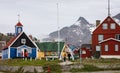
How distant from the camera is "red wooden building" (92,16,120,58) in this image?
88.6m

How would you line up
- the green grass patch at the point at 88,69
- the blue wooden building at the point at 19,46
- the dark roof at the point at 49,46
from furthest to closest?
the dark roof at the point at 49,46 → the blue wooden building at the point at 19,46 → the green grass patch at the point at 88,69

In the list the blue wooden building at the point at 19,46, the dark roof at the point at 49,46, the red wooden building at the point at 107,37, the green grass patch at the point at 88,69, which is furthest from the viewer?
the dark roof at the point at 49,46

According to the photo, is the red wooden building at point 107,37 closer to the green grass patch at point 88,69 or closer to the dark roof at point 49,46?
the dark roof at point 49,46

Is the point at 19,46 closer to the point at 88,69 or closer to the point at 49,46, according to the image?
the point at 49,46

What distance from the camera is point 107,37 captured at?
98312 millimetres

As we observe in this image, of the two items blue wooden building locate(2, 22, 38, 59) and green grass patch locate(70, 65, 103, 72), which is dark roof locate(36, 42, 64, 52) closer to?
blue wooden building locate(2, 22, 38, 59)

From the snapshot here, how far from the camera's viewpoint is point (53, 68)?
2320 inches

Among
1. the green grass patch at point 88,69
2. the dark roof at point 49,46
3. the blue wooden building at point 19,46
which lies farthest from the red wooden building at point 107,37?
the green grass patch at point 88,69

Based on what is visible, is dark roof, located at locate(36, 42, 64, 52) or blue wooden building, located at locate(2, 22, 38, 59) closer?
blue wooden building, located at locate(2, 22, 38, 59)

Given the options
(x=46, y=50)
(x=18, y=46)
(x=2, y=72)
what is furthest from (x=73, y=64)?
(x=46, y=50)

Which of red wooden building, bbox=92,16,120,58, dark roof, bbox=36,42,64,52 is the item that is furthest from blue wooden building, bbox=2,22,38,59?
red wooden building, bbox=92,16,120,58

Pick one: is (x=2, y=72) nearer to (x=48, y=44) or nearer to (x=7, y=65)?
(x=7, y=65)

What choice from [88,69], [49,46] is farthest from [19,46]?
[88,69]

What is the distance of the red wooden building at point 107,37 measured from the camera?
88.6 metres
